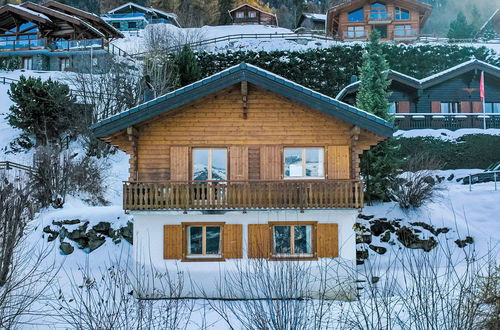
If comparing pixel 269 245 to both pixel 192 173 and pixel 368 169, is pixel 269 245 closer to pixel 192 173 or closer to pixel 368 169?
pixel 192 173

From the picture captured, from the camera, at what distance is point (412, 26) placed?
53.0 metres

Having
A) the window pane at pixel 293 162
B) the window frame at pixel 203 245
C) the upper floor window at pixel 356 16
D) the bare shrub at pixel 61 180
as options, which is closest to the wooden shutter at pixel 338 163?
the window pane at pixel 293 162

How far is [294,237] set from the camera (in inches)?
634

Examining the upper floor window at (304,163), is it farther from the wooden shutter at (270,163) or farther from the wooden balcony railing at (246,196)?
the wooden balcony railing at (246,196)

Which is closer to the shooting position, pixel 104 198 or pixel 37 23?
pixel 104 198

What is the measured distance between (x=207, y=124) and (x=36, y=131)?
21154 millimetres

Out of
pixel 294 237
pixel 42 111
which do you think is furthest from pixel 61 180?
pixel 294 237

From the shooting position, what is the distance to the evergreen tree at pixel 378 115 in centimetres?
2233

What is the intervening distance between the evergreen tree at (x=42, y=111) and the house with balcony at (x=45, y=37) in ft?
48.8

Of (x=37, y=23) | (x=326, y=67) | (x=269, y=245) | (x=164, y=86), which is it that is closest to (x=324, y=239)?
(x=269, y=245)

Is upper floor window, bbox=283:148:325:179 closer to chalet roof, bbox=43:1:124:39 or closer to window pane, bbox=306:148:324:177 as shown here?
window pane, bbox=306:148:324:177

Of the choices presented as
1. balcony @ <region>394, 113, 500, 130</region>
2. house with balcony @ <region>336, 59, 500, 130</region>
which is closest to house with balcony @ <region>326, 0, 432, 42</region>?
house with balcony @ <region>336, 59, 500, 130</region>

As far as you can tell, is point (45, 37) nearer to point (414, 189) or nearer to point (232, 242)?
point (414, 189)

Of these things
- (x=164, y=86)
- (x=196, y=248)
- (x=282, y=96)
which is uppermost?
(x=164, y=86)
